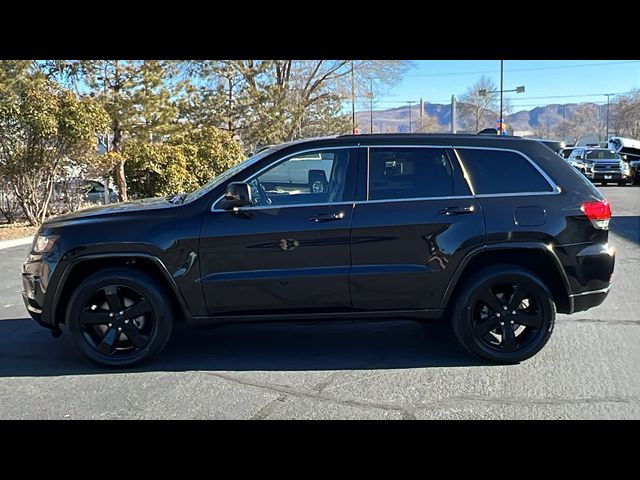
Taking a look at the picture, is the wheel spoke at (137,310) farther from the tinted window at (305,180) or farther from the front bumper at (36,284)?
the tinted window at (305,180)

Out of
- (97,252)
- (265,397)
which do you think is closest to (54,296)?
(97,252)

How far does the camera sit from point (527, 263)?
4.79m

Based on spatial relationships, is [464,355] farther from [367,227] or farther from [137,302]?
[137,302]

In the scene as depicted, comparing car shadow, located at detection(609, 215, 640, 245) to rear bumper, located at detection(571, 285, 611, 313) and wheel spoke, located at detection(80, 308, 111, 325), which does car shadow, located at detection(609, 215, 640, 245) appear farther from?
wheel spoke, located at detection(80, 308, 111, 325)

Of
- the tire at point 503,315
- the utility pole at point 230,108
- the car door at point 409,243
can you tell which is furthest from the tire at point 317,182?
the utility pole at point 230,108

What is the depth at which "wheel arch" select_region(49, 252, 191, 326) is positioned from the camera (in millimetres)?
4457

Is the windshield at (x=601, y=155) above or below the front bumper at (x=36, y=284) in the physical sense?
above

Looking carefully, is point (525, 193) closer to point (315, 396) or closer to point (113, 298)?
point (315, 396)

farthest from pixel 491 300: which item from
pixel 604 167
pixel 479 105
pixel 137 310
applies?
pixel 479 105

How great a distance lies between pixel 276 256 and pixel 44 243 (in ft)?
6.27

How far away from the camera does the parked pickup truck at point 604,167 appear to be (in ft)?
88.9
